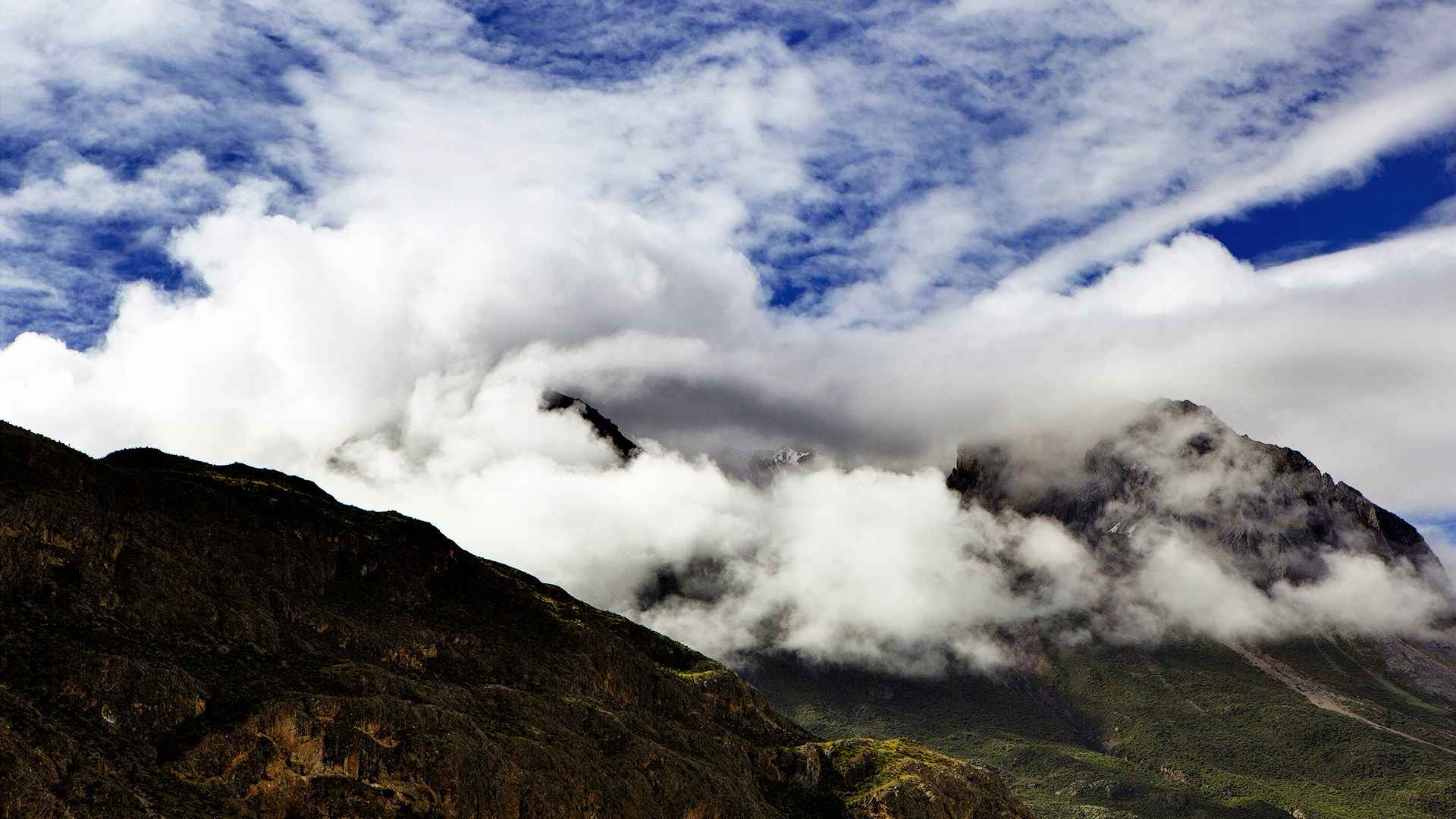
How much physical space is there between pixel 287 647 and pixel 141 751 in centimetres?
3573

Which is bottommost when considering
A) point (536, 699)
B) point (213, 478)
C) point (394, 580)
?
point (536, 699)

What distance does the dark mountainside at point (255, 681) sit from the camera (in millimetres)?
118562

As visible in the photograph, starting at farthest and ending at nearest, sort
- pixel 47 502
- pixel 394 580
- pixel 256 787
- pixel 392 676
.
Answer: pixel 394 580
pixel 392 676
pixel 47 502
pixel 256 787

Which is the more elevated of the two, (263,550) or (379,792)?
(263,550)

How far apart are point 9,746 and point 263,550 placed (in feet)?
243

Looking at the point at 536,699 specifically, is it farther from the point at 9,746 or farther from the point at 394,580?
the point at 9,746

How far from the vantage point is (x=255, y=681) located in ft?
460

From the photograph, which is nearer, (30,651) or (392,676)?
(30,651)

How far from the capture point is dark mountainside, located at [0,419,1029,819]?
11856 cm

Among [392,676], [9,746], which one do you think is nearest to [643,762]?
[392,676]

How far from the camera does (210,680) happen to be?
13475 centimetres

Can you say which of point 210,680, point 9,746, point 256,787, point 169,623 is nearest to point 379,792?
point 256,787

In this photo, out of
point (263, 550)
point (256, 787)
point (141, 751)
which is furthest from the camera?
point (263, 550)

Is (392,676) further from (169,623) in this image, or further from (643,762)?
(643,762)
